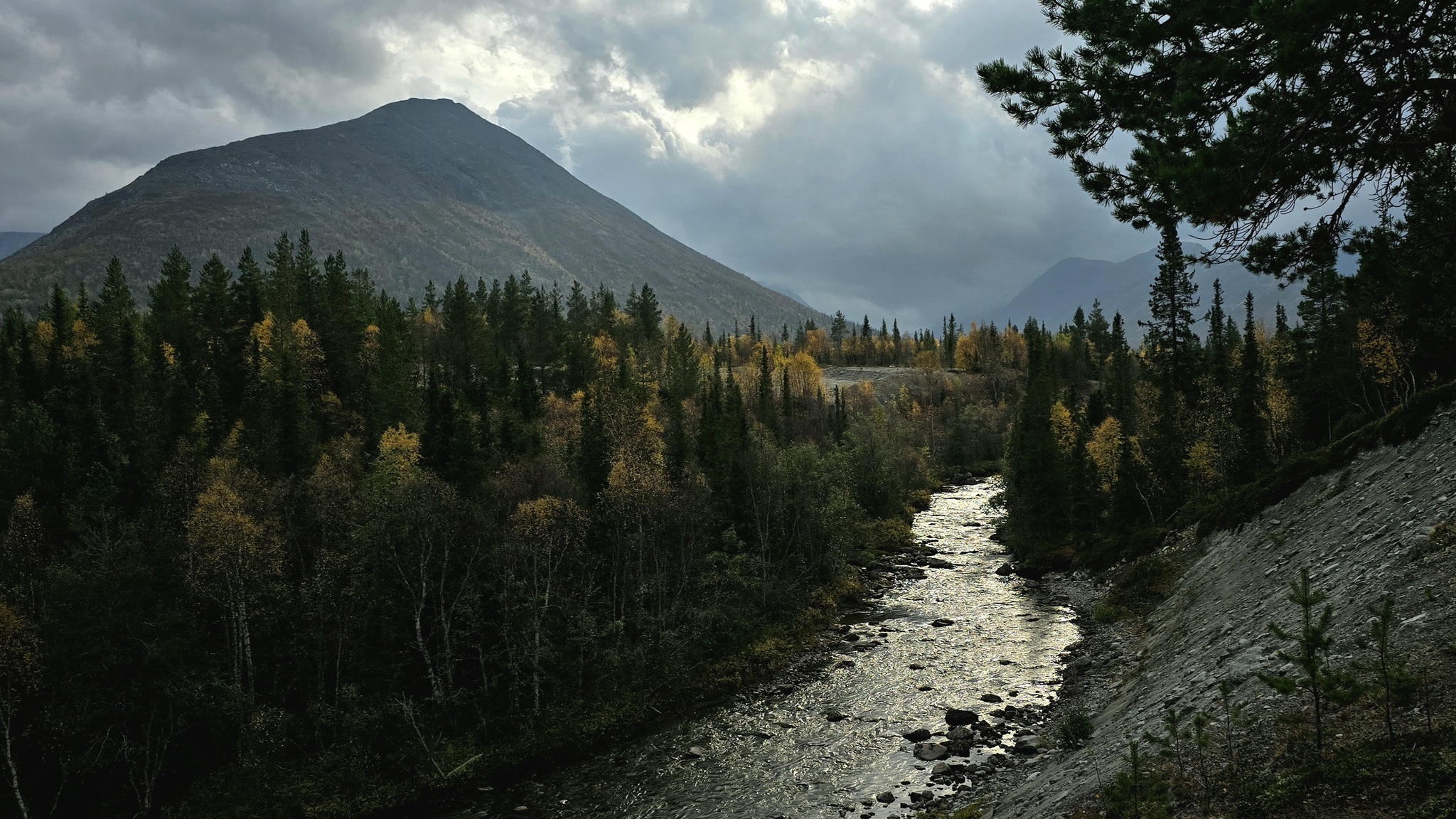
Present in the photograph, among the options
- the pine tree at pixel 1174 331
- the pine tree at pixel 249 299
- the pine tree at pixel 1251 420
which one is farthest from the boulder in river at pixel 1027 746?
the pine tree at pixel 249 299

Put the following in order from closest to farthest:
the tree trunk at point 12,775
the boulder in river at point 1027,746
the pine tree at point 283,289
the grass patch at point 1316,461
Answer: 1. the boulder in river at point 1027,746
2. the grass patch at point 1316,461
3. the tree trunk at point 12,775
4. the pine tree at point 283,289

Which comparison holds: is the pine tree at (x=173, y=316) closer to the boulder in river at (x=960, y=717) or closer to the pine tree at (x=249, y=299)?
the pine tree at (x=249, y=299)

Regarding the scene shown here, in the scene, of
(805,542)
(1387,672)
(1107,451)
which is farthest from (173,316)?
(1387,672)

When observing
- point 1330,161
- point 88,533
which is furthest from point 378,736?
point 1330,161

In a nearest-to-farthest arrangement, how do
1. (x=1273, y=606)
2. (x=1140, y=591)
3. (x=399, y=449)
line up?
(x=1273, y=606), (x=1140, y=591), (x=399, y=449)

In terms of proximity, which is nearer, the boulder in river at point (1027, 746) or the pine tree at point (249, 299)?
the boulder in river at point (1027, 746)

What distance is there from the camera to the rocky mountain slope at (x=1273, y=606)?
54.4ft

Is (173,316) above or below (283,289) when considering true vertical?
below

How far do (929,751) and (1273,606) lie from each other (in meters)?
13.3

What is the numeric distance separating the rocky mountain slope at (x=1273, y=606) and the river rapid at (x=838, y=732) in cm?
414

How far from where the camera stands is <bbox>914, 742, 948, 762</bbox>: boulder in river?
27.7 m

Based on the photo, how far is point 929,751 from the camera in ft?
92.3

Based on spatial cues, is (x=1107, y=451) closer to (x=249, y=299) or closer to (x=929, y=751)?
(x=929, y=751)

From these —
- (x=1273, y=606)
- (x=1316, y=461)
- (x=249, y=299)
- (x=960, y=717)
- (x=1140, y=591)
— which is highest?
(x=249, y=299)
